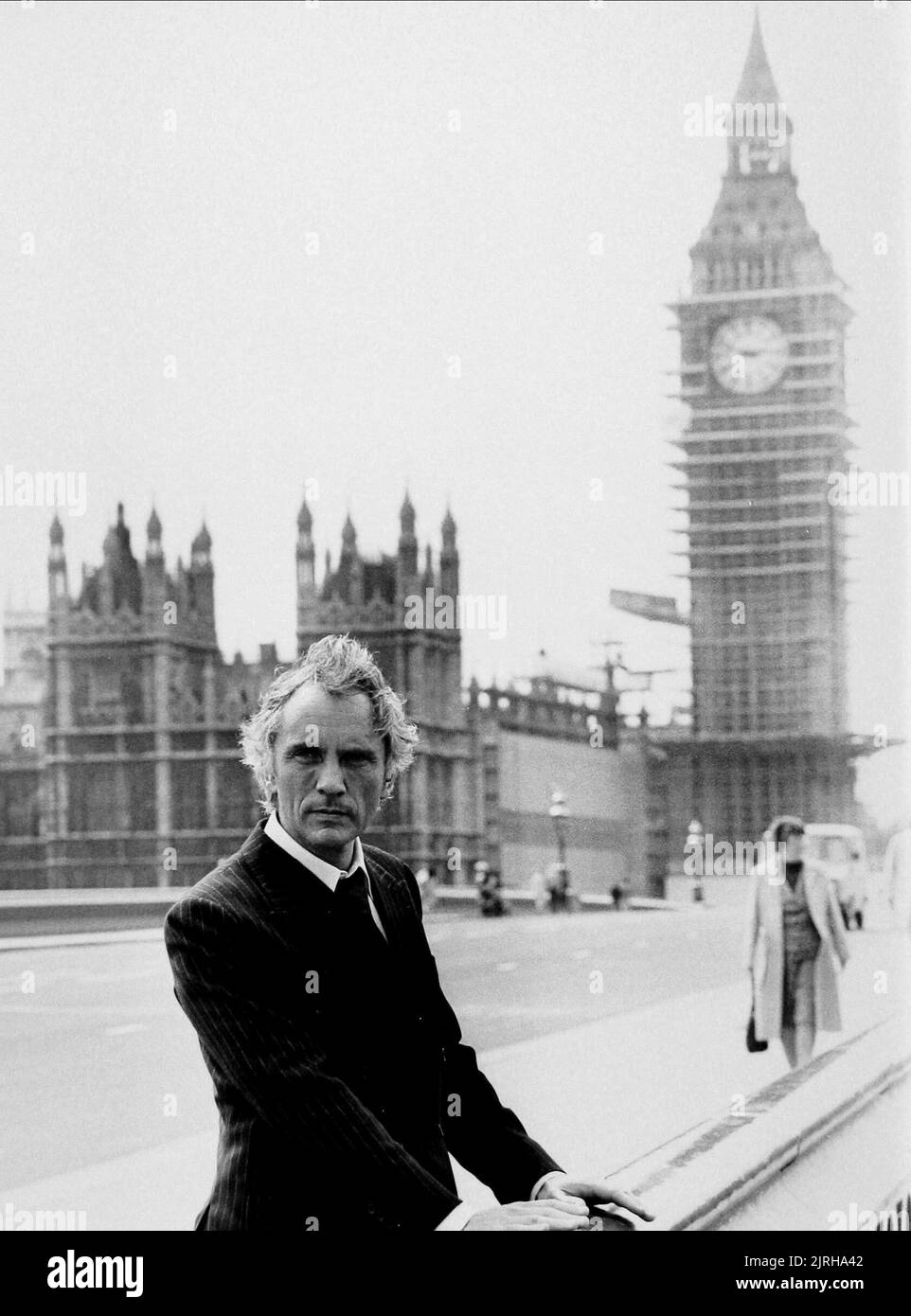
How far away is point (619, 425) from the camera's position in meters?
3.76

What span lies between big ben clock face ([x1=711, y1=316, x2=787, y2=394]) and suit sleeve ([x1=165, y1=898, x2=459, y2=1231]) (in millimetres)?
2594

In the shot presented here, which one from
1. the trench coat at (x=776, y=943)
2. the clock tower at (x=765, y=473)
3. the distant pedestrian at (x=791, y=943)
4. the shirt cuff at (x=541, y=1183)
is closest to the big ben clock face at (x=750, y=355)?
the clock tower at (x=765, y=473)

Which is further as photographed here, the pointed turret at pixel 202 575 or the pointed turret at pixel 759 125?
the pointed turret at pixel 202 575

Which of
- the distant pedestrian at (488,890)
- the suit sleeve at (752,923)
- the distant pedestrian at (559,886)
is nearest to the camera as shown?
the suit sleeve at (752,923)

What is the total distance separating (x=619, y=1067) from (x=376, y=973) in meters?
2.19

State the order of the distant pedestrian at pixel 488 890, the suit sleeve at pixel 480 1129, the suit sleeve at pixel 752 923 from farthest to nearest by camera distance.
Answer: the distant pedestrian at pixel 488 890 → the suit sleeve at pixel 752 923 → the suit sleeve at pixel 480 1129

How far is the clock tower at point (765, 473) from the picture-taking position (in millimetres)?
3666

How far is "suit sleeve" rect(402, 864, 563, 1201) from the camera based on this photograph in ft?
4.93

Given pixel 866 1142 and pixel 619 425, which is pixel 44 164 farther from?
pixel 866 1142

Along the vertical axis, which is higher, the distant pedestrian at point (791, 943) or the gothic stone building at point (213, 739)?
the gothic stone building at point (213, 739)

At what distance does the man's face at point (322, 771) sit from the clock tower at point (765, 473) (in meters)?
2.25

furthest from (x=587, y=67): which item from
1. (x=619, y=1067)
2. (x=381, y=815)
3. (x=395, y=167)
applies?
(x=381, y=815)

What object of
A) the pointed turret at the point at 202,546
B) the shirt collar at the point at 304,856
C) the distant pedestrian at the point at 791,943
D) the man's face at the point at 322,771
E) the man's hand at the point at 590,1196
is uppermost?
the pointed turret at the point at 202,546

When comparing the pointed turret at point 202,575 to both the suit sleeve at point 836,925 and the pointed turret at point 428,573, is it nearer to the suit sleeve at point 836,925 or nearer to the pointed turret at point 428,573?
the pointed turret at point 428,573
